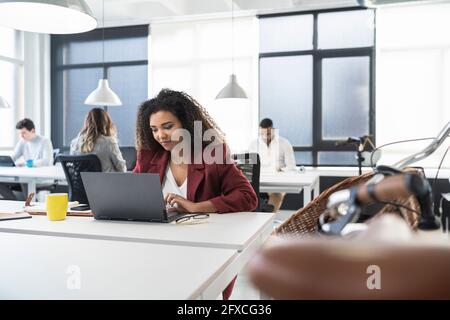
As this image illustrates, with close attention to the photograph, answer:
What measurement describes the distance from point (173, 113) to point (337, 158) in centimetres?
409

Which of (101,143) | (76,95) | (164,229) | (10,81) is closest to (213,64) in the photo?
(76,95)

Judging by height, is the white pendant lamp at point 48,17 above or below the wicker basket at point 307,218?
above

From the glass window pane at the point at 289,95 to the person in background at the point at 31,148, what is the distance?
3.01 meters

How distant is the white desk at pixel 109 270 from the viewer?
821 millimetres

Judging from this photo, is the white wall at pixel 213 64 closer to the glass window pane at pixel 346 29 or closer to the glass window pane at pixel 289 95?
the glass window pane at pixel 289 95

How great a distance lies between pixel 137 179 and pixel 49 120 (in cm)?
606

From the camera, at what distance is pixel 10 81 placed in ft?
20.7

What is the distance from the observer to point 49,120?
6.79 meters

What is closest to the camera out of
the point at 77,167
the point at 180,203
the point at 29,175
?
the point at 180,203

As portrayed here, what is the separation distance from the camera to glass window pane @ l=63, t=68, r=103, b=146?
6609 millimetres

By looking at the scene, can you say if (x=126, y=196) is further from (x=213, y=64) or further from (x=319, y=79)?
(x=213, y=64)

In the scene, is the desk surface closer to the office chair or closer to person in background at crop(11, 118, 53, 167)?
the office chair

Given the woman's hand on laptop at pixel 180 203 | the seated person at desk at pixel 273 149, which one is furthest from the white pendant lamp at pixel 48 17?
the seated person at desk at pixel 273 149

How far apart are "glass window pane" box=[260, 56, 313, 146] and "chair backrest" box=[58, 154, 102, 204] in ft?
10.7
